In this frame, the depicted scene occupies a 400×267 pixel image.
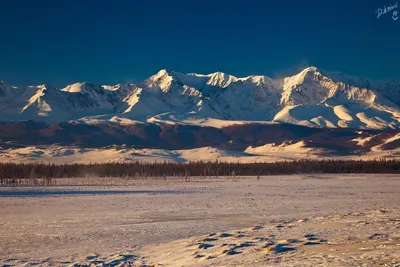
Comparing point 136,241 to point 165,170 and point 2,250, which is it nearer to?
point 2,250

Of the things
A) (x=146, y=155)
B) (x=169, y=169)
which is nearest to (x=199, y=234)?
(x=169, y=169)

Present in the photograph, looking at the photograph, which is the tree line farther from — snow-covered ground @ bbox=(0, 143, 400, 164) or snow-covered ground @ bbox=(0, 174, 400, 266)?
snow-covered ground @ bbox=(0, 174, 400, 266)

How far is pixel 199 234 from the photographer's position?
18719 mm

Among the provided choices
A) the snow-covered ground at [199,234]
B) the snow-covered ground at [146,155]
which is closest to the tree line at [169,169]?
the snow-covered ground at [146,155]

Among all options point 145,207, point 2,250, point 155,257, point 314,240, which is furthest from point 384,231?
point 145,207

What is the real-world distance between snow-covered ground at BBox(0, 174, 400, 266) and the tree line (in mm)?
28140

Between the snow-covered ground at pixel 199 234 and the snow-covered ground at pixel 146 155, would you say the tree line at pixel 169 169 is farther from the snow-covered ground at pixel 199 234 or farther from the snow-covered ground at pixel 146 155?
the snow-covered ground at pixel 199 234

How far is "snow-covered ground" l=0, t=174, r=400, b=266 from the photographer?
13.2 meters

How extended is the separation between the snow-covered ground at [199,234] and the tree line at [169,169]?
2814 centimetres

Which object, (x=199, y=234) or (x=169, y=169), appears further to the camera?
(x=169, y=169)

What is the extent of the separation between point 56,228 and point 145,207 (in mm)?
7909

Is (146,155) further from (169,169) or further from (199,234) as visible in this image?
(199,234)

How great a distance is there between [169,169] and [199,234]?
50.7 meters

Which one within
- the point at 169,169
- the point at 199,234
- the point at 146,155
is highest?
the point at 146,155
